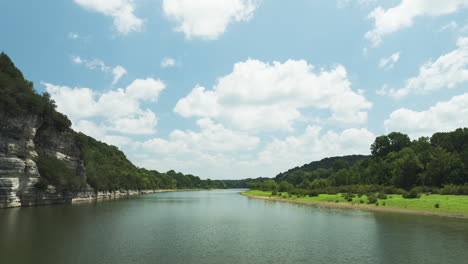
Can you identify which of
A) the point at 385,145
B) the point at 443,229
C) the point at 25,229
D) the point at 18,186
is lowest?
the point at 443,229

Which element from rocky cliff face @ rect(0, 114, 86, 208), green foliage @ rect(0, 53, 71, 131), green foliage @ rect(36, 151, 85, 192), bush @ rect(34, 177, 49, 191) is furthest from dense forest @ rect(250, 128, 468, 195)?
green foliage @ rect(0, 53, 71, 131)

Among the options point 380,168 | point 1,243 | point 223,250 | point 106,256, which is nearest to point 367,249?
point 223,250

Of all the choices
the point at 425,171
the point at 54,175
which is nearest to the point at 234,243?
the point at 54,175

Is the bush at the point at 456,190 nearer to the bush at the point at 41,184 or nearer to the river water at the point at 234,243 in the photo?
the river water at the point at 234,243

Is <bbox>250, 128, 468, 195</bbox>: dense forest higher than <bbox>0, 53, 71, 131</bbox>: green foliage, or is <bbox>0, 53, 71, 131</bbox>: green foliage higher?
<bbox>0, 53, 71, 131</bbox>: green foliage

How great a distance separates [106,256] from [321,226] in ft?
104

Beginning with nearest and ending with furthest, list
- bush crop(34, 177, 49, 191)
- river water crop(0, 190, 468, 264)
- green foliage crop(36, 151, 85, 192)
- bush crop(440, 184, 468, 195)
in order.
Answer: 1. river water crop(0, 190, 468, 264)
2. bush crop(440, 184, 468, 195)
3. bush crop(34, 177, 49, 191)
4. green foliage crop(36, 151, 85, 192)

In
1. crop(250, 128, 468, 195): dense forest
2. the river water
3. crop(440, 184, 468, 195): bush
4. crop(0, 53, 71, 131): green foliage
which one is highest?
crop(0, 53, 71, 131): green foliage

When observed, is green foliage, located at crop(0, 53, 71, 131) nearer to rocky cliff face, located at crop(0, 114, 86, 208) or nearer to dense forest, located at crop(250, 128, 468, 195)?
rocky cliff face, located at crop(0, 114, 86, 208)

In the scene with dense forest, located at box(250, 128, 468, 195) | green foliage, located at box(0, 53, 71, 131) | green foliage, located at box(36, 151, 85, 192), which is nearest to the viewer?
green foliage, located at box(0, 53, 71, 131)

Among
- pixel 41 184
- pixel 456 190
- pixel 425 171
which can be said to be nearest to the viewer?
pixel 456 190

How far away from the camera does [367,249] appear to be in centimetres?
3122

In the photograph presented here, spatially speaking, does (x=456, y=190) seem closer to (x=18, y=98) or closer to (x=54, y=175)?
(x=54, y=175)

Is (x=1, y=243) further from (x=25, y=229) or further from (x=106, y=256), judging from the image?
(x=106, y=256)
